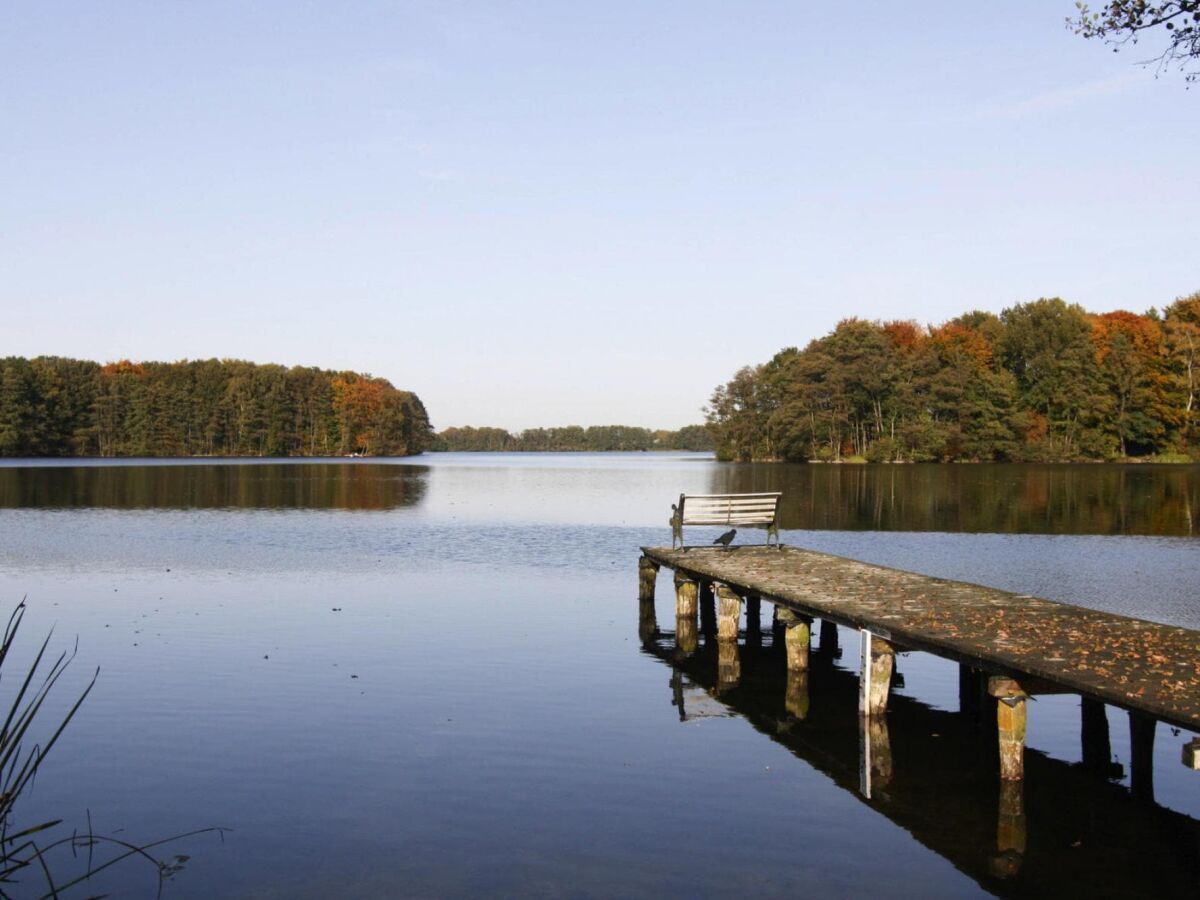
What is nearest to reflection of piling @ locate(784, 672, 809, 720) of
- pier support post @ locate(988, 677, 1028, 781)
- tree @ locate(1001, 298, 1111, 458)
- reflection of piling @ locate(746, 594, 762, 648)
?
pier support post @ locate(988, 677, 1028, 781)

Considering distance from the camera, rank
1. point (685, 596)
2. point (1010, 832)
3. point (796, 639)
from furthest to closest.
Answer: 1. point (685, 596)
2. point (796, 639)
3. point (1010, 832)

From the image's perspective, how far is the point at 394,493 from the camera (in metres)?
69.9

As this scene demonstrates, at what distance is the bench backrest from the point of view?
21844 millimetres

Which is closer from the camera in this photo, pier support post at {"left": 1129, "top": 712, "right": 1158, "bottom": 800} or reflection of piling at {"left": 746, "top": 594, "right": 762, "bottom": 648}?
pier support post at {"left": 1129, "top": 712, "right": 1158, "bottom": 800}

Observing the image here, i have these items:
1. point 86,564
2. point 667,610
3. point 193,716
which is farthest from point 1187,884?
point 86,564

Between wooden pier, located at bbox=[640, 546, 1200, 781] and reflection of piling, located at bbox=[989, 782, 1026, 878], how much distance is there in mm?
163

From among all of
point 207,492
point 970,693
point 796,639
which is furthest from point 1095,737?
point 207,492

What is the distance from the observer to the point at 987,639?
12.0 m

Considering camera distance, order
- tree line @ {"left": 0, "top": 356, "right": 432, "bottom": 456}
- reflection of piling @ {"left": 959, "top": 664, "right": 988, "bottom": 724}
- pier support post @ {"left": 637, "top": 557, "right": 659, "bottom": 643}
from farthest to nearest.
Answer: tree line @ {"left": 0, "top": 356, "right": 432, "bottom": 456}, pier support post @ {"left": 637, "top": 557, "right": 659, "bottom": 643}, reflection of piling @ {"left": 959, "top": 664, "right": 988, "bottom": 724}

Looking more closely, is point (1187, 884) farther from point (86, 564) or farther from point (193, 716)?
point (86, 564)

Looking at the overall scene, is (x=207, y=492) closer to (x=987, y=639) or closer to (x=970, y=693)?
(x=970, y=693)

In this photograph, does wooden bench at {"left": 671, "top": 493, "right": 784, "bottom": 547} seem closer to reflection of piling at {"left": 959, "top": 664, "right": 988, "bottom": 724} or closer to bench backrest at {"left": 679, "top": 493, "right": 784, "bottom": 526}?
bench backrest at {"left": 679, "top": 493, "right": 784, "bottom": 526}

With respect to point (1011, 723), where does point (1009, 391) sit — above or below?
above

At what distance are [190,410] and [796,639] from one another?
175 metres
